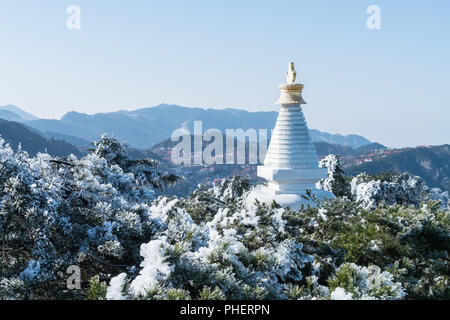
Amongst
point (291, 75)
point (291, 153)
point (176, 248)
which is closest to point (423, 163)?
point (291, 153)

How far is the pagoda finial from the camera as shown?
1880 centimetres

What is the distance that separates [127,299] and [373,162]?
14614 centimetres

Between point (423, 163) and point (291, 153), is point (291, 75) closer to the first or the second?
point (291, 153)

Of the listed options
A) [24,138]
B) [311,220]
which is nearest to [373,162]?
[24,138]

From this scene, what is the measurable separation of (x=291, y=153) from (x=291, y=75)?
3197 millimetres

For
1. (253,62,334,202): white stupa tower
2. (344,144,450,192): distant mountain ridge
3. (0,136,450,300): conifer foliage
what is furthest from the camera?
(344,144,450,192): distant mountain ridge

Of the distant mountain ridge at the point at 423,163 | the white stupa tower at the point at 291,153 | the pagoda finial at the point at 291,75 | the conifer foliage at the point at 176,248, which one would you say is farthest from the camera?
the distant mountain ridge at the point at 423,163

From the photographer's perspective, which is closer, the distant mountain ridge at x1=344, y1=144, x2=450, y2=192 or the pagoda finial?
the pagoda finial

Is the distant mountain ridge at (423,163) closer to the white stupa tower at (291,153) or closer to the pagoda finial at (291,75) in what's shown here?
the white stupa tower at (291,153)

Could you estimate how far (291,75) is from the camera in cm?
1883

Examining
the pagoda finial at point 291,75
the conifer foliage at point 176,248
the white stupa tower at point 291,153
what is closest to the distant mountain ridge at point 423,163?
the white stupa tower at point 291,153

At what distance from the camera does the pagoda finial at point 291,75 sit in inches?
740

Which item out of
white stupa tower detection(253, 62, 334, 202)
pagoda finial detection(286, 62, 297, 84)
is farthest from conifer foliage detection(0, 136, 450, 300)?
pagoda finial detection(286, 62, 297, 84)

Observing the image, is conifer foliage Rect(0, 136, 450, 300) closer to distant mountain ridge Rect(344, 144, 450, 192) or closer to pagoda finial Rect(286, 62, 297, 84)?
pagoda finial Rect(286, 62, 297, 84)
